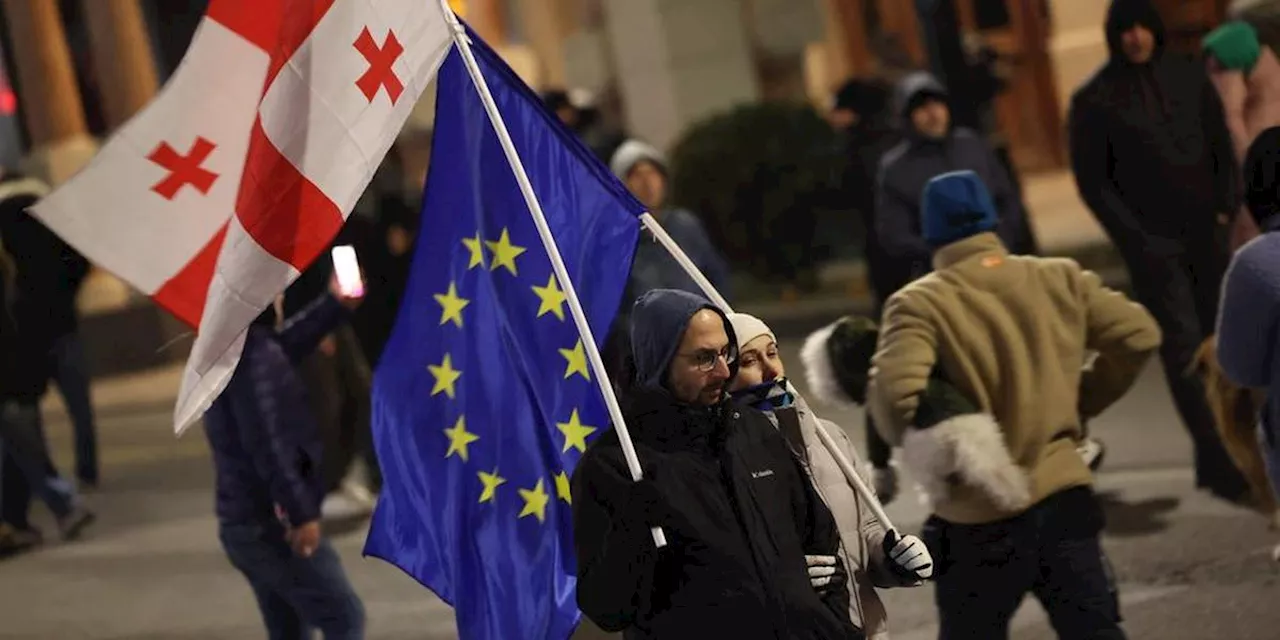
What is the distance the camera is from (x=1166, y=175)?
8.61 metres

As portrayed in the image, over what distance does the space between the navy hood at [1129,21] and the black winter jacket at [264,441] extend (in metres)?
3.75

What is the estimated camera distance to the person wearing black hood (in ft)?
28.2

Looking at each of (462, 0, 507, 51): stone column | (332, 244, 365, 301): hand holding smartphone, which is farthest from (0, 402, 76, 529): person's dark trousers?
(462, 0, 507, 51): stone column

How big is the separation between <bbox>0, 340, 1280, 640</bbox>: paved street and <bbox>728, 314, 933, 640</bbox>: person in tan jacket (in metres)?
2.66

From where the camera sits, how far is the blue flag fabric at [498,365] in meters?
5.37

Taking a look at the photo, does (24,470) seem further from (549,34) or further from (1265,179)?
(549,34)

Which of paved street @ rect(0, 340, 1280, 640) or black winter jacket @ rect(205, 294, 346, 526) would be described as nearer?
black winter jacket @ rect(205, 294, 346, 526)

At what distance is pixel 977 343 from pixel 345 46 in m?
1.83

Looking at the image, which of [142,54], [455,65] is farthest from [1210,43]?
[142,54]

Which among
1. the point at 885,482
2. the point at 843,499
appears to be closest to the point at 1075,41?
the point at 885,482

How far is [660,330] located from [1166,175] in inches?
190

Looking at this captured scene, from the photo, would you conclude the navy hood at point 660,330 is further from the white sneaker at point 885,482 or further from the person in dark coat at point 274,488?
the white sneaker at point 885,482

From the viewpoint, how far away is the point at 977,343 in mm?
5707

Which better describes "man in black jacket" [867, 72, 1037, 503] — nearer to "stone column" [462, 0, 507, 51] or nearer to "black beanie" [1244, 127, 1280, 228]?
"black beanie" [1244, 127, 1280, 228]
